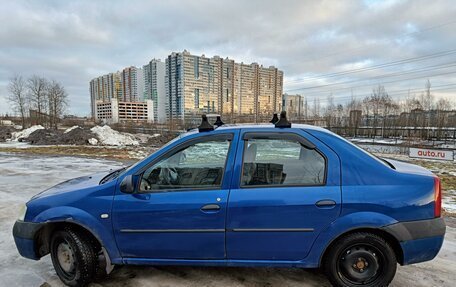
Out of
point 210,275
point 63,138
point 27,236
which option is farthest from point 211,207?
point 63,138

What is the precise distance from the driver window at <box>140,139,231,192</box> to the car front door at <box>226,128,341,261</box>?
205 mm

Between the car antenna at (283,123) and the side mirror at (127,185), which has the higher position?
the car antenna at (283,123)

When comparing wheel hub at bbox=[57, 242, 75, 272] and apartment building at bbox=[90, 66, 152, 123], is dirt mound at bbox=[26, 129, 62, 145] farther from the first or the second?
apartment building at bbox=[90, 66, 152, 123]

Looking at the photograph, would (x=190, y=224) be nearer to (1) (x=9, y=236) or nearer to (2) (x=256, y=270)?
(2) (x=256, y=270)

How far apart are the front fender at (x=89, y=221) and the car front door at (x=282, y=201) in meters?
1.20

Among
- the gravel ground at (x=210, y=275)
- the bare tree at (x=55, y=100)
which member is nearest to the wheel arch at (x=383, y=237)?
the gravel ground at (x=210, y=275)

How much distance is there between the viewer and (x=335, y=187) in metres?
2.50

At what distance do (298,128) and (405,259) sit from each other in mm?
1595

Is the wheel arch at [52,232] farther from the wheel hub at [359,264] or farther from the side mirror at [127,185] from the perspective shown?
the wheel hub at [359,264]

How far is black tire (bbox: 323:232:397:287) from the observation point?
2537mm

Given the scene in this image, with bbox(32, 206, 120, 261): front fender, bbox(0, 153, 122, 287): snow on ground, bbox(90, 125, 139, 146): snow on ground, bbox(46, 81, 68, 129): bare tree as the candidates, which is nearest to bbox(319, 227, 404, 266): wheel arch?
bbox(32, 206, 120, 261): front fender

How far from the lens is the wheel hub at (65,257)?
9.37ft

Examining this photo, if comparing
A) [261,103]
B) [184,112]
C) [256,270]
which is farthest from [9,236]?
A: [261,103]

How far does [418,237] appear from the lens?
251cm
